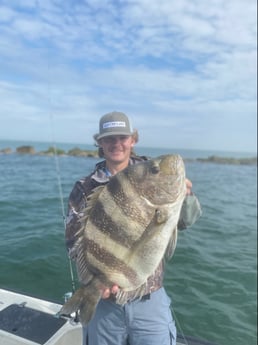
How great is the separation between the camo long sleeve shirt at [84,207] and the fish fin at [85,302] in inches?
→ 9.7

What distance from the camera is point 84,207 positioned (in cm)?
268

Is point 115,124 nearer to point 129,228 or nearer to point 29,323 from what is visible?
point 129,228

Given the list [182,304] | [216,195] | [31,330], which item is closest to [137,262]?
[31,330]


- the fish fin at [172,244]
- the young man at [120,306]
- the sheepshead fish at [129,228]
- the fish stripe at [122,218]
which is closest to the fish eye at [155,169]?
the sheepshead fish at [129,228]

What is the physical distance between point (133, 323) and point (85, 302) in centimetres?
46

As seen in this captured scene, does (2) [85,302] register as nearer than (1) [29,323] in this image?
Yes

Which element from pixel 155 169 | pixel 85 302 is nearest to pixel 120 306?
pixel 85 302

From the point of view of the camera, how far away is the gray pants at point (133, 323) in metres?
2.62

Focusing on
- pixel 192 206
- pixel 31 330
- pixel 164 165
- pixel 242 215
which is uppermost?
pixel 164 165

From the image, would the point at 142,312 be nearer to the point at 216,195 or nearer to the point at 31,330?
the point at 31,330

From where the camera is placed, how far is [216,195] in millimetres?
21938

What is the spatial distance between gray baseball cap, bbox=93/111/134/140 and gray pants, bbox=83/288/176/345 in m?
1.22

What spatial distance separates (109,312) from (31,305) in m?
1.61

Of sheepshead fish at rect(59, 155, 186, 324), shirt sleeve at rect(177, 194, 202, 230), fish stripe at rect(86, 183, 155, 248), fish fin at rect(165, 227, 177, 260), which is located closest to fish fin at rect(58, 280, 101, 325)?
sheepshead fish at rect(59, 155, 186, 324)
